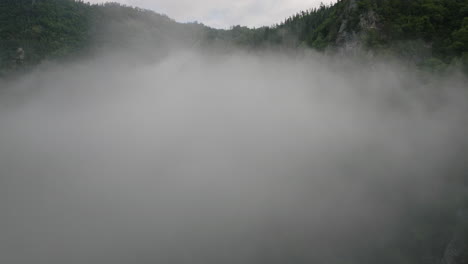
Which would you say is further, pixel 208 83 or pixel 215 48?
pixel 208 83

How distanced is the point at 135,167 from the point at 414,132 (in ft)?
375

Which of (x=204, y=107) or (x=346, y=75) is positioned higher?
(x=346, y=75)

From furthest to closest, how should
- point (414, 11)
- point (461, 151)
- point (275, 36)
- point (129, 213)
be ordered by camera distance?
1. point (275, 36)
2. point (129, 213)
3. point (414, 11)
4. point (461, 151)

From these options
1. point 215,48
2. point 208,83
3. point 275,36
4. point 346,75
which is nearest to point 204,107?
point 208,83

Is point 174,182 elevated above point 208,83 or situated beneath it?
situated beneath

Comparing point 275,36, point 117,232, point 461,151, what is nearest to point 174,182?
point 117,232

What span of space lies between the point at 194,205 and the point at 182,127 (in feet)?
214

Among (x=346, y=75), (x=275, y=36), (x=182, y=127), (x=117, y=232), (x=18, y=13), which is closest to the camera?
(x=346, y=75)

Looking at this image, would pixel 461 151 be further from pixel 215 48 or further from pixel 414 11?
pixel 215 48

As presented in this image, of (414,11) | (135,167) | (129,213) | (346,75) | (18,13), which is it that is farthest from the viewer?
(18,13)

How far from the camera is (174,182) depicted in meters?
113

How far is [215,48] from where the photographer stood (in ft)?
511

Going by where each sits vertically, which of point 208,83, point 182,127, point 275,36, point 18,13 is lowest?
point 182,127

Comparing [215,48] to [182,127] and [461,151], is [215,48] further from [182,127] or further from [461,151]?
[461,151]
